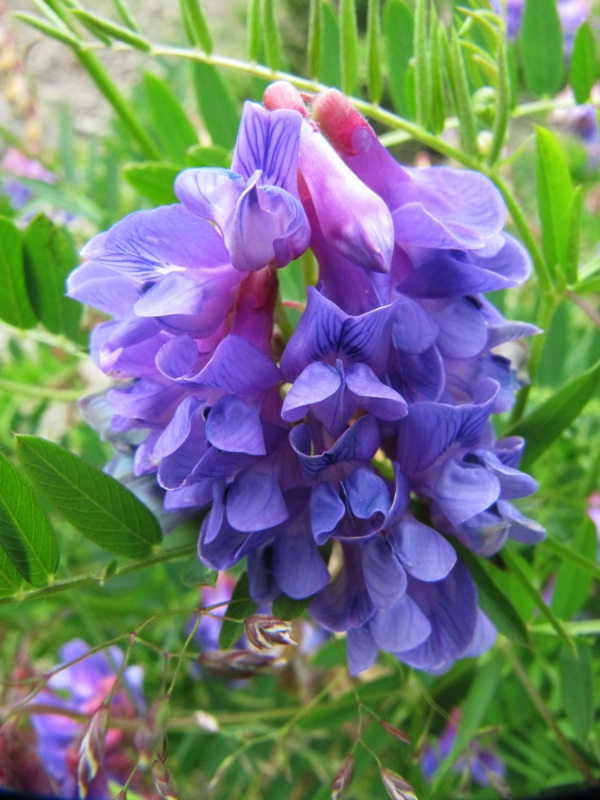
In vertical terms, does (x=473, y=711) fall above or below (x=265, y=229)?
below

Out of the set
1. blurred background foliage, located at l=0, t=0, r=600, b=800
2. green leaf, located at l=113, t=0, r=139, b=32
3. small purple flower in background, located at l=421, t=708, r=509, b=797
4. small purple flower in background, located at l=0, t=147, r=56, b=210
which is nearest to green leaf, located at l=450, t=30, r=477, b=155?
blurred background foliage, located at l=0, t=0, r=600, b=800

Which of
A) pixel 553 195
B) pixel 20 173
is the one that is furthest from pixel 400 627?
pixel 20 173

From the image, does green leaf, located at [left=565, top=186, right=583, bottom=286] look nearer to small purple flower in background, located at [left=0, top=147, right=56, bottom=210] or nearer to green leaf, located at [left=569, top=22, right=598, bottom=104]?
green leaf, located at [left=569, top=22, right=598, bottom=104]

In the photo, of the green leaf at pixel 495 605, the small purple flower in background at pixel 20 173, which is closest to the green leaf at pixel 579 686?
the green leaf at pixel 495 605

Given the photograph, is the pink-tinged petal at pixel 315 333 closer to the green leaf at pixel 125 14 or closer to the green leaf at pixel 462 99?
the green leaf at pixel 462 99

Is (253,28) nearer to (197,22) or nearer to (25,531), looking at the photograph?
(197,22)

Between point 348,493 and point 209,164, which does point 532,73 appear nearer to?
point 209,164
